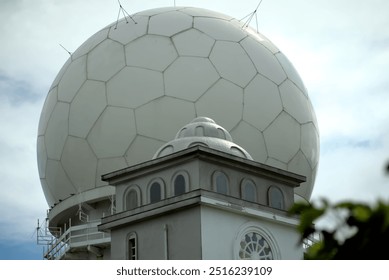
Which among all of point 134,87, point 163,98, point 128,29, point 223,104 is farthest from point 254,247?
point 128,29

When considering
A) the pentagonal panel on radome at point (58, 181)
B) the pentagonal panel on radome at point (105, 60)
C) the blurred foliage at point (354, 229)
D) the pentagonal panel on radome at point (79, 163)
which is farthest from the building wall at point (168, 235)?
the blurred foliage at point (354, 229)

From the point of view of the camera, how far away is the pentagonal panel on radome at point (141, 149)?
2403 cm

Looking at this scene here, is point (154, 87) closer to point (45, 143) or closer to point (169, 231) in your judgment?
point (45, 143)

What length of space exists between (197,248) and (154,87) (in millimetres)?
7517

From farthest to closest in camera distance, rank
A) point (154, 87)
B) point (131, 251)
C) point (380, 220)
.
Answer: point (154, 87), point (131, 251), point (380, 220)

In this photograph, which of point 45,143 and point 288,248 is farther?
point 45,143

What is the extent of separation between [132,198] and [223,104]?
541 centimetres

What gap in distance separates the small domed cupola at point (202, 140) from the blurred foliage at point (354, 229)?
1281 centimetres

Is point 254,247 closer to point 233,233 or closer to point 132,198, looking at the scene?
point 233,233

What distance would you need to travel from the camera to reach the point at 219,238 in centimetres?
1842

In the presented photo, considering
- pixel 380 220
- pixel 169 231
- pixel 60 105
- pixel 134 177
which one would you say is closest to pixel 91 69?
pixel 60 105

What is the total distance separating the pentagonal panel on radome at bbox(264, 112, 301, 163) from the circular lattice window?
5.98 meters

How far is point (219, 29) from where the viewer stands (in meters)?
26.6

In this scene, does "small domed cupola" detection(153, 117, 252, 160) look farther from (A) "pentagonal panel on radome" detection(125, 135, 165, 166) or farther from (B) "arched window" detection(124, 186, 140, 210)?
(A) "pentagonal panel on radome" detection(125, 135, 165, 166)
